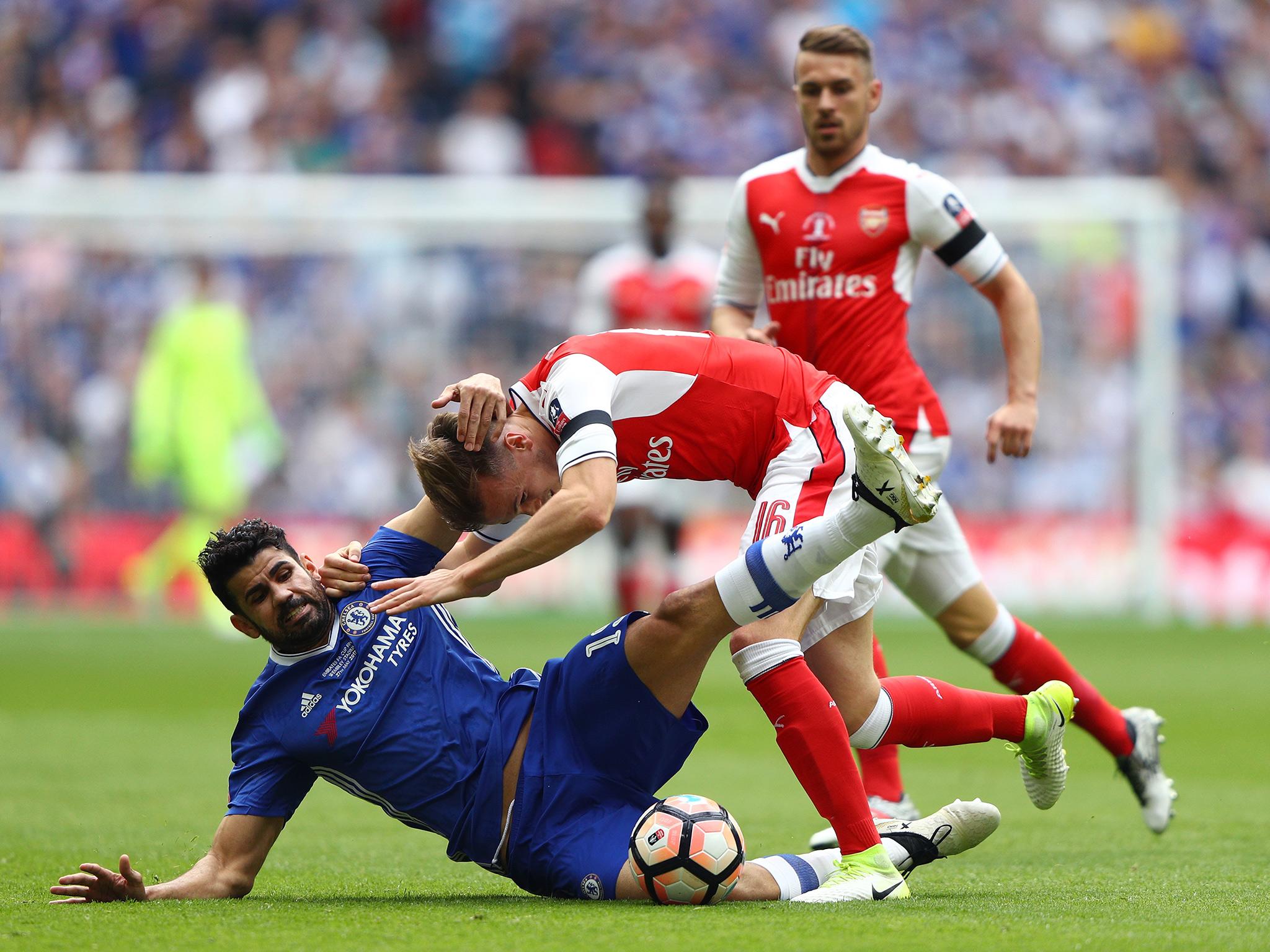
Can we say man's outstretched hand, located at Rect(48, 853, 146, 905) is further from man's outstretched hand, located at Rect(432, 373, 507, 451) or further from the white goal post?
the white goal post

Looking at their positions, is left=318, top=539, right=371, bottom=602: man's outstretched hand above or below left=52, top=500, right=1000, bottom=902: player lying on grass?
above

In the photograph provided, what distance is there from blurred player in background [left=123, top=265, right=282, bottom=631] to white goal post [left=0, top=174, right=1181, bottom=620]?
1478 mm

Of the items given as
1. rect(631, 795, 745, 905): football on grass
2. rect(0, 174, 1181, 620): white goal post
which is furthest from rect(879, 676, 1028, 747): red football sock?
rect(0, 174, 1181, 620): white goal post

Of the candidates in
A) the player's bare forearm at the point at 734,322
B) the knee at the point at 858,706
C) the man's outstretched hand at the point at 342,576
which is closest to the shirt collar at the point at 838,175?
the player's bare forearm at the point at 734,322

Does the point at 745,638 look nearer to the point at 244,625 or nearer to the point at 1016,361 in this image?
the point at 244,625

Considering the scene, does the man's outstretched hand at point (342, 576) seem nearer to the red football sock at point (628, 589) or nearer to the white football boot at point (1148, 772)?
the white football boot at point (1148, 772)

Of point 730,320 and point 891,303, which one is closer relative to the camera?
point 891,303

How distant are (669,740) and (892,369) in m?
1.94

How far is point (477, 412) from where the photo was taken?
446cm

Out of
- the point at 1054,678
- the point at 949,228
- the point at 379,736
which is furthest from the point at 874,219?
the point at 379,736

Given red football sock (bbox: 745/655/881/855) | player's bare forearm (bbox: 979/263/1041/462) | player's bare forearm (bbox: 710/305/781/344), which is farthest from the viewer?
player's bare forearm (bbox: 710/305/781/344)

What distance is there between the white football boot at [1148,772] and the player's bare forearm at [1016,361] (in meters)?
1.07

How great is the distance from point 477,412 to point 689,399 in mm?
625

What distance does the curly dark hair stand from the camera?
443 cm
